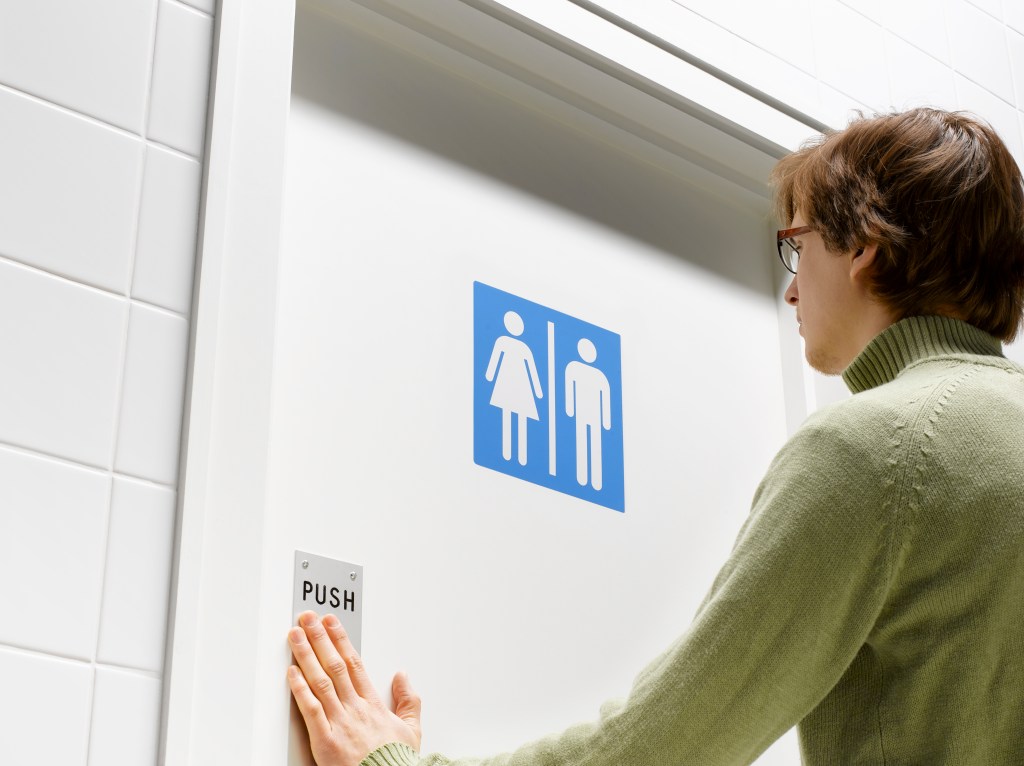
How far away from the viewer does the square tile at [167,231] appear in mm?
1255

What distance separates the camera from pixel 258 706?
1.28 m

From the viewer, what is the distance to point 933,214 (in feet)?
4.00

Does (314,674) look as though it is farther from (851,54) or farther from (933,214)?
(851,54)

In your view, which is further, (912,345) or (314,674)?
(314,674)

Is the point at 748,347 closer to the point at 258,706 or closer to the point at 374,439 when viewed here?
the point at 374,439

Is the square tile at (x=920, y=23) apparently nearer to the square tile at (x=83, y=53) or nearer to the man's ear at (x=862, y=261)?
the man's ear at (x=862, y=261)

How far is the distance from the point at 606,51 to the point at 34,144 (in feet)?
2.75

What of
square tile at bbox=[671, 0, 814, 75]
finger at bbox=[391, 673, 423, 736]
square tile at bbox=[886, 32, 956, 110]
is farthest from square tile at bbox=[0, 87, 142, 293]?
square tile at bbox=[886, 32, 956, 110]

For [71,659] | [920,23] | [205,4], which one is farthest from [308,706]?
[920,23]

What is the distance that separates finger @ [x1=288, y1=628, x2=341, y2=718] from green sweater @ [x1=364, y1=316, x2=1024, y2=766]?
0.33 m

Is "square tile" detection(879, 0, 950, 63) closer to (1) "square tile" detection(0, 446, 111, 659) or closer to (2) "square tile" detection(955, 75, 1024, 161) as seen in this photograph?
(2) "square tile" detection(955, 75, 1024, 161)

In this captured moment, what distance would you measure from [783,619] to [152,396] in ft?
1.95

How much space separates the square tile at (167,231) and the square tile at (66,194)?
0.01 meters

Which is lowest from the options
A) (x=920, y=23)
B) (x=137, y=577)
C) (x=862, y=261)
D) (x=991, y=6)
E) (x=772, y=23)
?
(x=137, y=577)
